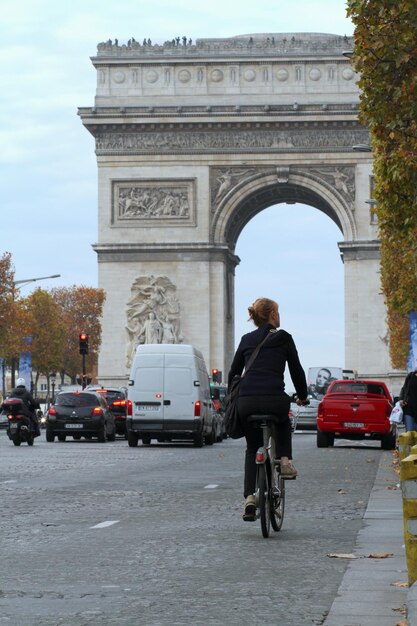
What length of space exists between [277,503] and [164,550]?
1.81m

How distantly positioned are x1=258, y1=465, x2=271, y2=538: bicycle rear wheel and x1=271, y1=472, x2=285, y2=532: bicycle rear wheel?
14 cm

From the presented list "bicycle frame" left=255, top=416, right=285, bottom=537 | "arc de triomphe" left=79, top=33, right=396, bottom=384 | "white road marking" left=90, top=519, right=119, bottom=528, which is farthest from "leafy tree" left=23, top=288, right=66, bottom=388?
"bicycle frame" left=255, top=416, right=285, bottom=537

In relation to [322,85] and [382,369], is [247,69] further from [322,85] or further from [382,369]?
[382,369]

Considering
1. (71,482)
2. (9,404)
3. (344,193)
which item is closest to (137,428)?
(9,404)

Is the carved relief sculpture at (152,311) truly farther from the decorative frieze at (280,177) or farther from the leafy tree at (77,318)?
the leafy tree at (77,318)

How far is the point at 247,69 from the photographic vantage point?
7131 centimetres

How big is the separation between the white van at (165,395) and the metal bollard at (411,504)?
29.9 metres

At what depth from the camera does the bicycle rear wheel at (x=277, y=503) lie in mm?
13312

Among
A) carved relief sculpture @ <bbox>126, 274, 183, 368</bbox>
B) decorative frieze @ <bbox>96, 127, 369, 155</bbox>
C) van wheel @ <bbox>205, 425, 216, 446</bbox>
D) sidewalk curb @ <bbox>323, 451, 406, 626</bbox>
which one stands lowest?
sidewalk curb @ <bbox>323, 451, 406, 626</bbox>

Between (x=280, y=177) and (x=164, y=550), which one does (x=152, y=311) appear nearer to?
(x=280, y=177)

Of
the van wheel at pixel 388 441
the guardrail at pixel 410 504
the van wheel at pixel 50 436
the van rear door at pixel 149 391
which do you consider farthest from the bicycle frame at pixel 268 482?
the van wheel at pixel 50 436

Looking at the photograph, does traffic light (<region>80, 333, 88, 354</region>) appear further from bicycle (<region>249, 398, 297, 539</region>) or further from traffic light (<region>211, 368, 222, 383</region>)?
bicycle (<region>249, 398, 297, 539</region>)

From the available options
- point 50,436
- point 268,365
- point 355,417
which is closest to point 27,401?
point 50,436

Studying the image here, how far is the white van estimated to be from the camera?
39.3 metres
